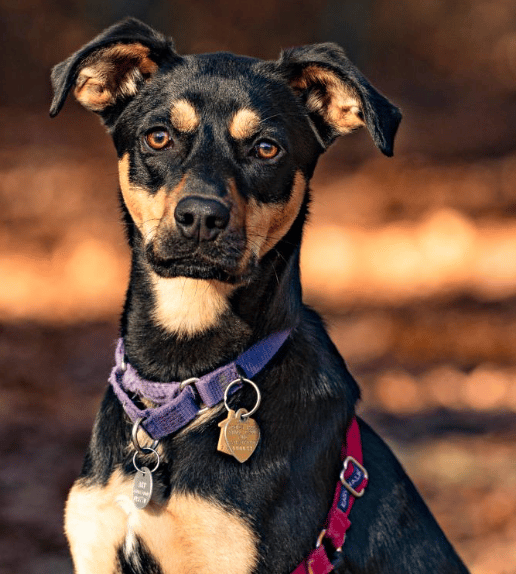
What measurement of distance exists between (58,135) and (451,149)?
21.4 ft

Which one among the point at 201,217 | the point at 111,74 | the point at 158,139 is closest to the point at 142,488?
the point at 201,217

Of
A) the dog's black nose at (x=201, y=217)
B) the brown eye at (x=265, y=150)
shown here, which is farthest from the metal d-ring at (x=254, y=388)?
the brown eye at (x=265, y=150)

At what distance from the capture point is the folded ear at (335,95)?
12.9ft

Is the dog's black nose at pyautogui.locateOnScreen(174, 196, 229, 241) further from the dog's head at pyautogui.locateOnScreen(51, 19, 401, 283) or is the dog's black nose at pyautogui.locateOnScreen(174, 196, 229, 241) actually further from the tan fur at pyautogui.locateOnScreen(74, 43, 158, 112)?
the tan fur at pyautogui.locateOnScreen(74, 43, 158, 112)

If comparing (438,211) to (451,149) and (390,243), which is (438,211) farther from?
(451,149)

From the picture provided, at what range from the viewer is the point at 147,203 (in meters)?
4.02

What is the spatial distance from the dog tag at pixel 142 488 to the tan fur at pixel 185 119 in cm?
133

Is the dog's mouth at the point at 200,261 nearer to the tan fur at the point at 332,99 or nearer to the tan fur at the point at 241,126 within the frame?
the tan fur at the point at 241,126

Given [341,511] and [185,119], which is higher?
[185,119]

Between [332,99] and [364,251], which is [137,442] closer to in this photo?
[332,99]

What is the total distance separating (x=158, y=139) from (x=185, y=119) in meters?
0.14

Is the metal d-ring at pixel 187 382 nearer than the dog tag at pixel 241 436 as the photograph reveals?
No

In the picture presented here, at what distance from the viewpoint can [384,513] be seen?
3.99 m

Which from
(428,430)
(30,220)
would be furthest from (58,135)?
(428,430)
